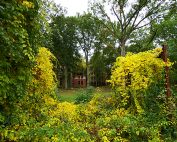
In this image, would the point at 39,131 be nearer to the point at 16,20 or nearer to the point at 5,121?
the point at 5,121

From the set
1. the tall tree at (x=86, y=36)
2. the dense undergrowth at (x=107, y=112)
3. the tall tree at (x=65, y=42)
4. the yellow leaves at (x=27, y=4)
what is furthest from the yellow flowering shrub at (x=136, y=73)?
the tall tree at (x=86, y=36)

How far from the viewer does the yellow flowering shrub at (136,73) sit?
7.23 metres

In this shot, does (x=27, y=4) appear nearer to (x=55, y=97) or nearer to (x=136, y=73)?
(x=55, y=97)

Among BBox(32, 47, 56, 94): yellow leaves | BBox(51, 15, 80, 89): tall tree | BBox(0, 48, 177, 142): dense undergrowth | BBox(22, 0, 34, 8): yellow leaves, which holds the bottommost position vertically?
BBox(0, 48, 177, 142): dense undergrowth

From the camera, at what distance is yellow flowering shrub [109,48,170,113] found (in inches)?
285

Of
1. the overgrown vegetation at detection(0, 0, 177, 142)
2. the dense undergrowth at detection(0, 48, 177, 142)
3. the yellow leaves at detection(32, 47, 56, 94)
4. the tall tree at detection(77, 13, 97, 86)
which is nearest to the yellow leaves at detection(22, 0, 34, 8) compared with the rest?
the overgrown vegetation at detection(0, 0, 177, 142)

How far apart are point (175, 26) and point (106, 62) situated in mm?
30157

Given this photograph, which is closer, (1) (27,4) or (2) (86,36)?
(1) (27,4)

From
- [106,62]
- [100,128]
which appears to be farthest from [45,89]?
[106,62]

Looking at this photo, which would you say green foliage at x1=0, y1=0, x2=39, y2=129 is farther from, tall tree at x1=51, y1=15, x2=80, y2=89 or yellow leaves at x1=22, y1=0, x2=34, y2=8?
tall tree at x1=51, y1=15, x2=80, y2=89

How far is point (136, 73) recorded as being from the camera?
286 inches

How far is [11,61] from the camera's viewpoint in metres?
5.06

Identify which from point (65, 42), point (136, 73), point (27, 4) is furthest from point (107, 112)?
point (65, 42)

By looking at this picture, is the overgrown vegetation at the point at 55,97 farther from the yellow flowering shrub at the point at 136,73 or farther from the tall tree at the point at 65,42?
the tall tree at the point at 65,42
